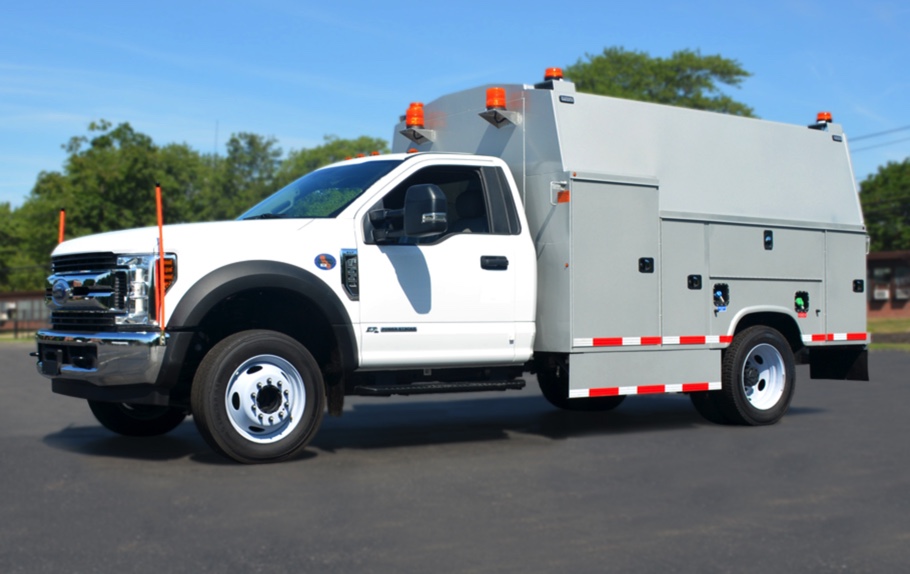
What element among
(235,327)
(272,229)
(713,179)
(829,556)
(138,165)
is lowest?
(829,556)

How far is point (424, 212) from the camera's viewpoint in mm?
7918

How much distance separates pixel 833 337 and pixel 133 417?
7.17 metres

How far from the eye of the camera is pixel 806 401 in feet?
42.7

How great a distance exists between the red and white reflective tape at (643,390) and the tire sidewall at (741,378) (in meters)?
0.18

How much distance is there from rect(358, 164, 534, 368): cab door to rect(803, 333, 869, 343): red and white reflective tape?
12.0 feet

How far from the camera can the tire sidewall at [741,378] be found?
10.2 m

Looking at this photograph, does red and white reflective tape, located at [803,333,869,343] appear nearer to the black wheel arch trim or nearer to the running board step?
the running board step

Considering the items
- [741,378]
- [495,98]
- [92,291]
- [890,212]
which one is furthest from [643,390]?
[890,212]

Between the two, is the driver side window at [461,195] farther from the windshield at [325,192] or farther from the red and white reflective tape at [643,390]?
the red and white reflective tape at [643,390]

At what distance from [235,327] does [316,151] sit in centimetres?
10913

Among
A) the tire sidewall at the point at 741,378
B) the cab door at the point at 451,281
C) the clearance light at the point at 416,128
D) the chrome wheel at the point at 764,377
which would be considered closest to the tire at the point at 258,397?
the cab door at the point at 451,281

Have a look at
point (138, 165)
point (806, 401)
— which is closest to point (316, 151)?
point (138, 165)

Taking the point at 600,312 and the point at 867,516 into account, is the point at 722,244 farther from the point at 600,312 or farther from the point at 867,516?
the point at 867,516

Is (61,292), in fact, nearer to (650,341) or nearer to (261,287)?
(261,287)
